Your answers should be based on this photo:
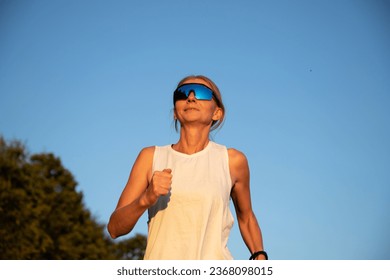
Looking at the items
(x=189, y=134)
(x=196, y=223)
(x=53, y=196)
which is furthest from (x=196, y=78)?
(x=53, y=196)

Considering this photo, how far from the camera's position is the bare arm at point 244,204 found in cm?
649

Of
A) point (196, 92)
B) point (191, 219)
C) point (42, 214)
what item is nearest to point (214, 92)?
point (196, 92)

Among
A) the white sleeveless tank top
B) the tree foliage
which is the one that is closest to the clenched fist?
the white sleeveless tank top

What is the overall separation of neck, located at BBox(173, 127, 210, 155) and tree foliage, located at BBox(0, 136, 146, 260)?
186 ft

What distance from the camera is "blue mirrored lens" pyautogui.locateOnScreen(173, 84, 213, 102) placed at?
6.50m

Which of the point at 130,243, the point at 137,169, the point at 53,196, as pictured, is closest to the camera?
the point at 137,169

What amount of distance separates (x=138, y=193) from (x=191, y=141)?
24.6 inches

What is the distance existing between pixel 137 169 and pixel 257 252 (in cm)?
120

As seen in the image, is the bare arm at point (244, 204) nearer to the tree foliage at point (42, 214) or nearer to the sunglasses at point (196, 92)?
the sunglasses at point (196, 92)

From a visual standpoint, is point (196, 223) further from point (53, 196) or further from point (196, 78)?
point (53, 196)

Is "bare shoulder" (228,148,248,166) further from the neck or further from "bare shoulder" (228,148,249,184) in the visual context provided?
the neck

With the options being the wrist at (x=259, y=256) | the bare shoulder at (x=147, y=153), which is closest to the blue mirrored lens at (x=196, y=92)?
the bare shoulder at (x=147, y=153)
